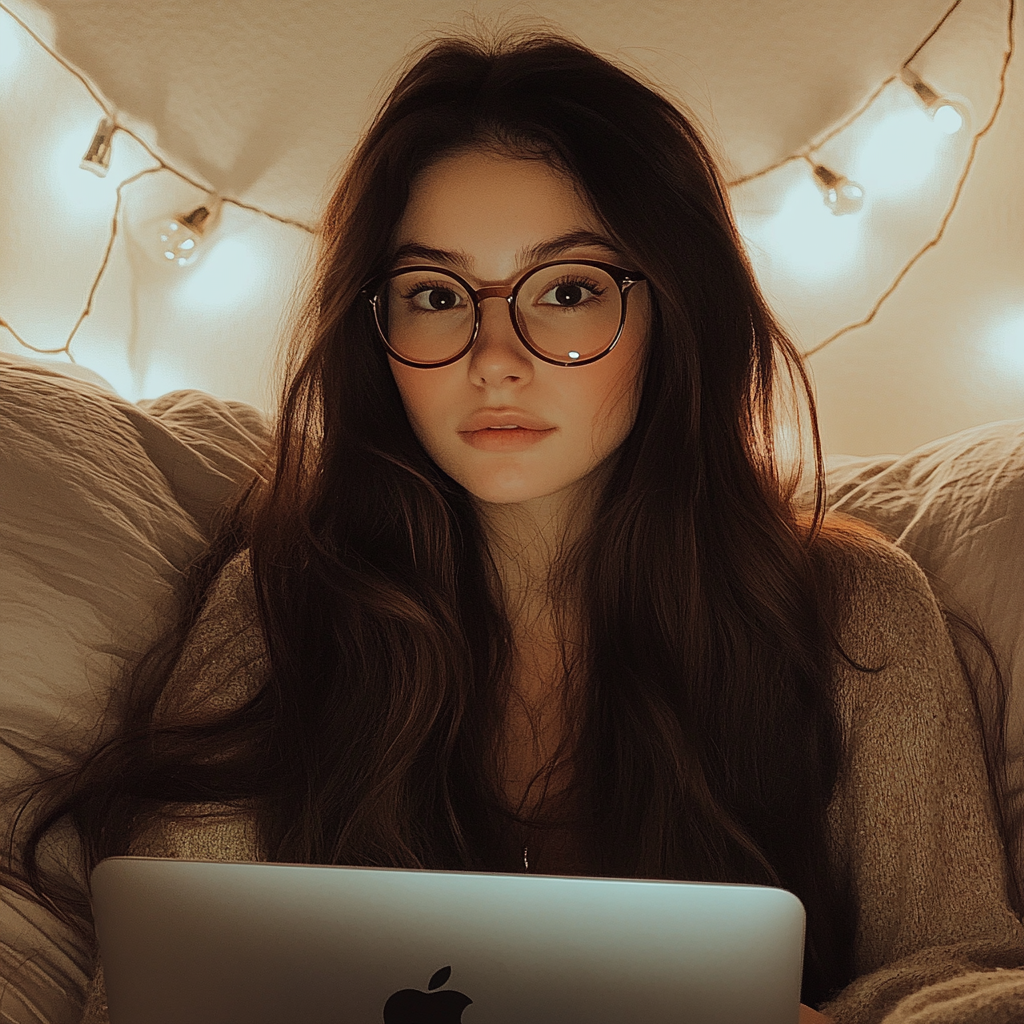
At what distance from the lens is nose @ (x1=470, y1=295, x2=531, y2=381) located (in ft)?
3.59

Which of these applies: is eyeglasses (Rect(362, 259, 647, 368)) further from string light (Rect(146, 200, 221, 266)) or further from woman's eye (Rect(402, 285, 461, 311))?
string light (Rect(146, 200, 221, 266))

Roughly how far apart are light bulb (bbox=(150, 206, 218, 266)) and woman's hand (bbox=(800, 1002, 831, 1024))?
58.3 inches

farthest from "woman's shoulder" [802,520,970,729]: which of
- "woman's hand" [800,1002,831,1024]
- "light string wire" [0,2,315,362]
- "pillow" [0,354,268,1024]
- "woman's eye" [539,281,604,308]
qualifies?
"light string wire" [0,2,315,362]

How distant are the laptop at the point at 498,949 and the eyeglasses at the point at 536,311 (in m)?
0.61

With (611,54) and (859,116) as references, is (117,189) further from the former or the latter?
(859,116)

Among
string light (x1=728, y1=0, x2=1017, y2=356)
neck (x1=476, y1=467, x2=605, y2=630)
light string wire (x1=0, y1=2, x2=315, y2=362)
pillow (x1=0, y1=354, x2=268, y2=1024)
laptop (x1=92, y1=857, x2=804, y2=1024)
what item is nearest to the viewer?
laptop (x1=92, y1=857, x2=804, y2=1024)

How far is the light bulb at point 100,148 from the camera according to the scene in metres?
1.81

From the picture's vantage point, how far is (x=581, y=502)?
4.25ft

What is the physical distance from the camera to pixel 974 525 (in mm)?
1235

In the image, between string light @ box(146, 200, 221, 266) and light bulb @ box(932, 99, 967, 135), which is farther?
string light @ box(146, 200, 221, 266)

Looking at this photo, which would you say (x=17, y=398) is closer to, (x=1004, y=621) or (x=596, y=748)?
(x=596, y=748)

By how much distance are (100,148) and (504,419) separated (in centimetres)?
110

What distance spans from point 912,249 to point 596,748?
3.30 feet

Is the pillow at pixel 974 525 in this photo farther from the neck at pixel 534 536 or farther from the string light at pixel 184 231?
the string light at pixel 184 231
